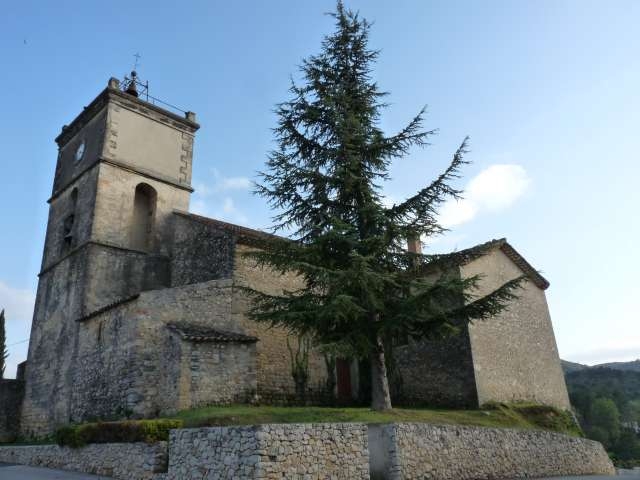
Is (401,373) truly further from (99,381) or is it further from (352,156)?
(99,381)

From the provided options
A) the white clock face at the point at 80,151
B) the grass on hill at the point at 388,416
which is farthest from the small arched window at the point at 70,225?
the grass on hill at the point at 388,416

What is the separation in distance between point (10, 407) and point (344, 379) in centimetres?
1416

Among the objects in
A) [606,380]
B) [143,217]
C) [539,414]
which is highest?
[143,217]

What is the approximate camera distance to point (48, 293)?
2227 centimetres

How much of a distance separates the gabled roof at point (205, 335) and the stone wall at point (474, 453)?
6.29 metres

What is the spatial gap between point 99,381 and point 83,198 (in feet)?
30.0

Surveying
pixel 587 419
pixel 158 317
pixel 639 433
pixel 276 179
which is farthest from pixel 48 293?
pixel 639 433

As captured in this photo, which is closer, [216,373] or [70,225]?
[216,373]

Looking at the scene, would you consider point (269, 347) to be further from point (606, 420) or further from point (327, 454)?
point (606, 420)

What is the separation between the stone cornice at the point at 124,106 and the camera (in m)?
23.0

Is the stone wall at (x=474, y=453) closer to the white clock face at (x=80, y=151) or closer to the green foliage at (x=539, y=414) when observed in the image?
the green foliage at (x=539, y=414)

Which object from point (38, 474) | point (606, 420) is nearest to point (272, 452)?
point (38, 474)

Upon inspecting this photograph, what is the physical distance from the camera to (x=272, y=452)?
355 inches

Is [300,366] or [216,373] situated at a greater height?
[300,366]
